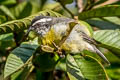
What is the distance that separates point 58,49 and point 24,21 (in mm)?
237

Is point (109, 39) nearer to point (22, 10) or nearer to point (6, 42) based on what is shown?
point (6, 42)

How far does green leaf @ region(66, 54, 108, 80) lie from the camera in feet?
4.80

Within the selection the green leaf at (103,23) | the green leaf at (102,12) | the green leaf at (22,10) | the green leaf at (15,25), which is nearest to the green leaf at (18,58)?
the green leaf at (15,25)

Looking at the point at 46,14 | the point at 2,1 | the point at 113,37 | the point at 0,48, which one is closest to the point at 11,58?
the point at 46,14

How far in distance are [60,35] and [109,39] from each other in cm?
32

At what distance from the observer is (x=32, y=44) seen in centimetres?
181

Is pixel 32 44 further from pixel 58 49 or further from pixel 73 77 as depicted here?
pixel 73 77

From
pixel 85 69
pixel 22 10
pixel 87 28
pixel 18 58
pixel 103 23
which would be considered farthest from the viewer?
pixel 22 10

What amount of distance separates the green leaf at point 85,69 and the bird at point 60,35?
0.11 meters

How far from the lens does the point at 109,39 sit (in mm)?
1832

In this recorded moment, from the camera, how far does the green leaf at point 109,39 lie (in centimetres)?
173

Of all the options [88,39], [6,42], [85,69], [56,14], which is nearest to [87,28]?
[88,39]

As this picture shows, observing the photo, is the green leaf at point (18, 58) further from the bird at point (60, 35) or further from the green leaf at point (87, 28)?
the green leaf at point (87, 28)

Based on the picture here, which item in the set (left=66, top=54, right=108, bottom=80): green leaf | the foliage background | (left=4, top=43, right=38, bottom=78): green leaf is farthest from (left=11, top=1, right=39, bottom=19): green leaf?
(left=66, top=54, right=108, bottom=80): green leaf
